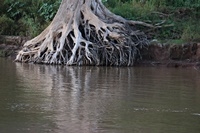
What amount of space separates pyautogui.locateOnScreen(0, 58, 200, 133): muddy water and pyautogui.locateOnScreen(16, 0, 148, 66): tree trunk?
102 inches

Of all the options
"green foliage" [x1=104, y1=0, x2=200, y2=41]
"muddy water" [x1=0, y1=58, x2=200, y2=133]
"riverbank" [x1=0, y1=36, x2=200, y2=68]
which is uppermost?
"green foliage" [x1=104, y1=0, x2=200, y2=41]

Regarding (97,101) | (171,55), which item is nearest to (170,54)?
(171,55)

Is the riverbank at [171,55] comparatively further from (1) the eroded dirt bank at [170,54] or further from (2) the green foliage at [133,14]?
(2) the green foliage at [133,14]

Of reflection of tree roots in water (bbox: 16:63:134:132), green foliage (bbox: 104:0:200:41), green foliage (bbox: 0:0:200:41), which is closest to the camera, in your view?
reflection of tree roots in water (bbox: 16:63:134:132)

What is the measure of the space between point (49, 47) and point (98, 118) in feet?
40.6

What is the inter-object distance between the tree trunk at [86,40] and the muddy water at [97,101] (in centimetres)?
259

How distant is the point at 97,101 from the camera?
12.2 m

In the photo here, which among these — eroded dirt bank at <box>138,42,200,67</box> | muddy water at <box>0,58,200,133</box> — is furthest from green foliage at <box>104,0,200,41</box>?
muddy water at <box>0,58,200,133</box>

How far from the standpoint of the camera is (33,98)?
12461 millimetres

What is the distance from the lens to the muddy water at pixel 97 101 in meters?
9.67

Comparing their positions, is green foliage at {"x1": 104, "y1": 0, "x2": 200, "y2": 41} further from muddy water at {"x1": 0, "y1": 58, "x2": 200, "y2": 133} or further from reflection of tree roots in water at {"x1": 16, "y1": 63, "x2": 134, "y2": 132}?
muddy water at {"x1": 0, "y1": 58, "x2": 200, "y2": 133}

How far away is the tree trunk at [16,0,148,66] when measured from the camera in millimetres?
21953

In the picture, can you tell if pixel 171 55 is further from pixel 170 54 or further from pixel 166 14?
pixel 166 14

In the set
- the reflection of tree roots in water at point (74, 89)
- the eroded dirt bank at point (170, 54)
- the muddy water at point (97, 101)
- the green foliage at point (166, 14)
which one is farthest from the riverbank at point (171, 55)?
the muddy water at point (97, 101)
